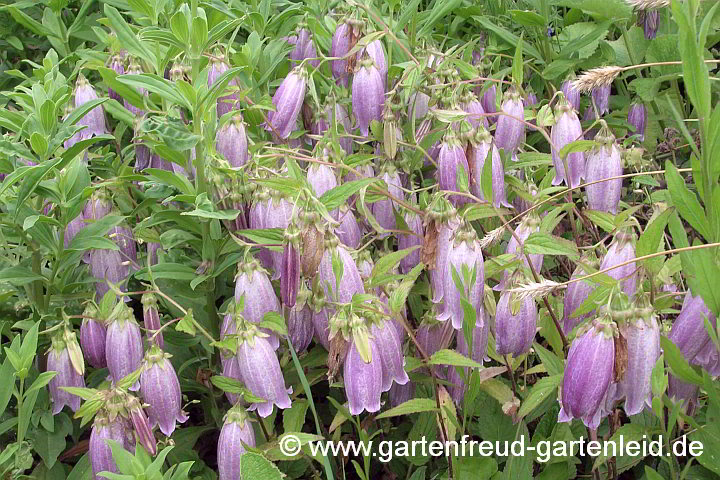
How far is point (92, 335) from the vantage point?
8.30 ft

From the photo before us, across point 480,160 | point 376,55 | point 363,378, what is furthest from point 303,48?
point 363,378

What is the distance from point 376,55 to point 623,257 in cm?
125

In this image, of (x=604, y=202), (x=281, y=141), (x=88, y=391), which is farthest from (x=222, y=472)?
(x=604, y=202)

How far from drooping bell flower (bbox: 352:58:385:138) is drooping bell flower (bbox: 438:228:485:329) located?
871 millimetres

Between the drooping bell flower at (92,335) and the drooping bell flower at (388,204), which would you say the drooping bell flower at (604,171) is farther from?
the drooping bell flower at (92,335)

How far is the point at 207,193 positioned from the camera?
2.49m

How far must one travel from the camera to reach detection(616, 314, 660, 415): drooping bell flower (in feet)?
6.19

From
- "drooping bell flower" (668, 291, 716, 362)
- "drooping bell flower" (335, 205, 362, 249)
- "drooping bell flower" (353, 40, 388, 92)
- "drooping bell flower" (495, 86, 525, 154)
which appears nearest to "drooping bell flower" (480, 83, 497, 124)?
"drooping bell flower" (495, 86, 525, 154)

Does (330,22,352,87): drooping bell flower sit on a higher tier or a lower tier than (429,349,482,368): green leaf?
higher

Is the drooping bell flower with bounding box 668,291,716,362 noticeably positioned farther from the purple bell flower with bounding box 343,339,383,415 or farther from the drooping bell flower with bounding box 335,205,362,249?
the drooping bell flower with bounding box 335,205,362,249

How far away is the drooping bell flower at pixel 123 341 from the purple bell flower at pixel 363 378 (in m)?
0.68

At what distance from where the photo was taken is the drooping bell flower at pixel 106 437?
86.4 inches

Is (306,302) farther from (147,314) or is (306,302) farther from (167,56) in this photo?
(167,56)

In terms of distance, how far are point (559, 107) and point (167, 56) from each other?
54.8 inches
